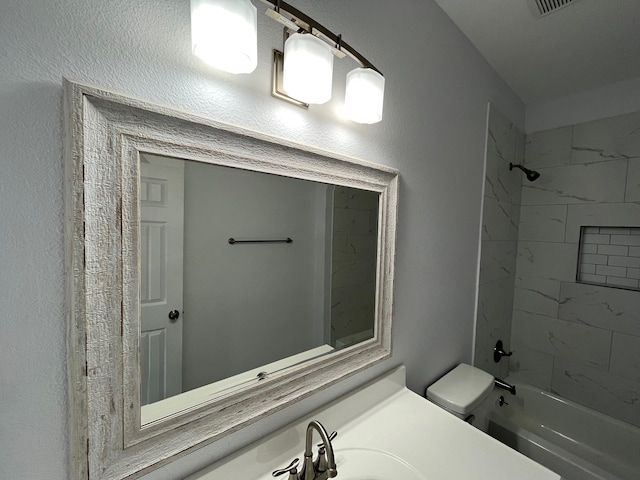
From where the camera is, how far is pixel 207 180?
0.59 metres

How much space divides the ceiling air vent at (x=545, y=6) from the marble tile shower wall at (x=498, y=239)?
465 millimetres

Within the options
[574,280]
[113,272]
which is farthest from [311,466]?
[574,280]

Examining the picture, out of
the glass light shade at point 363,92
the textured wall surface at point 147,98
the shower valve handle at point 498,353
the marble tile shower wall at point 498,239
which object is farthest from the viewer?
the shower valve handle at point 498,353

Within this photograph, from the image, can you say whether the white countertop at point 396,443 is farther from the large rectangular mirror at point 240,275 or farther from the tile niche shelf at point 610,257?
the tile niche shelf at point 610,257

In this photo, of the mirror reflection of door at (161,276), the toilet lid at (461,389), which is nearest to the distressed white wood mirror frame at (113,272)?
the mirror reflection of door at (161,276)

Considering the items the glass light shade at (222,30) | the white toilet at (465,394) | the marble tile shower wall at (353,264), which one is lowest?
the white toilet at (465,394)

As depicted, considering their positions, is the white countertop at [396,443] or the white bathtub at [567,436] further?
the white bathtub at [567,436]

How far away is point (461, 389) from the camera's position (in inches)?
47.1

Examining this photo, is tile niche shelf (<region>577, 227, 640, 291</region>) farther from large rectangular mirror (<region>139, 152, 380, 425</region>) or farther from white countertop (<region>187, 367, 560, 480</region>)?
large rectangular mirror (<region>139, 152, 380, 425</region>)

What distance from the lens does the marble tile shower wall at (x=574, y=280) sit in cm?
162

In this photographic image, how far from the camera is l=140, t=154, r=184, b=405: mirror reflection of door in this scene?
513mm

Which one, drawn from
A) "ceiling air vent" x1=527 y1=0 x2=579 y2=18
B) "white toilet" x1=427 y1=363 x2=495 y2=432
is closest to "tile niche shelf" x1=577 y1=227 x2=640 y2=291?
"white toilet" x1=427 y1=363 x2=495 y2=432

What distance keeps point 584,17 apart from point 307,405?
195 centimetres

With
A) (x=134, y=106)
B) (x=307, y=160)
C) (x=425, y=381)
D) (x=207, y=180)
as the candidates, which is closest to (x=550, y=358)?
(x=425, y=381)
